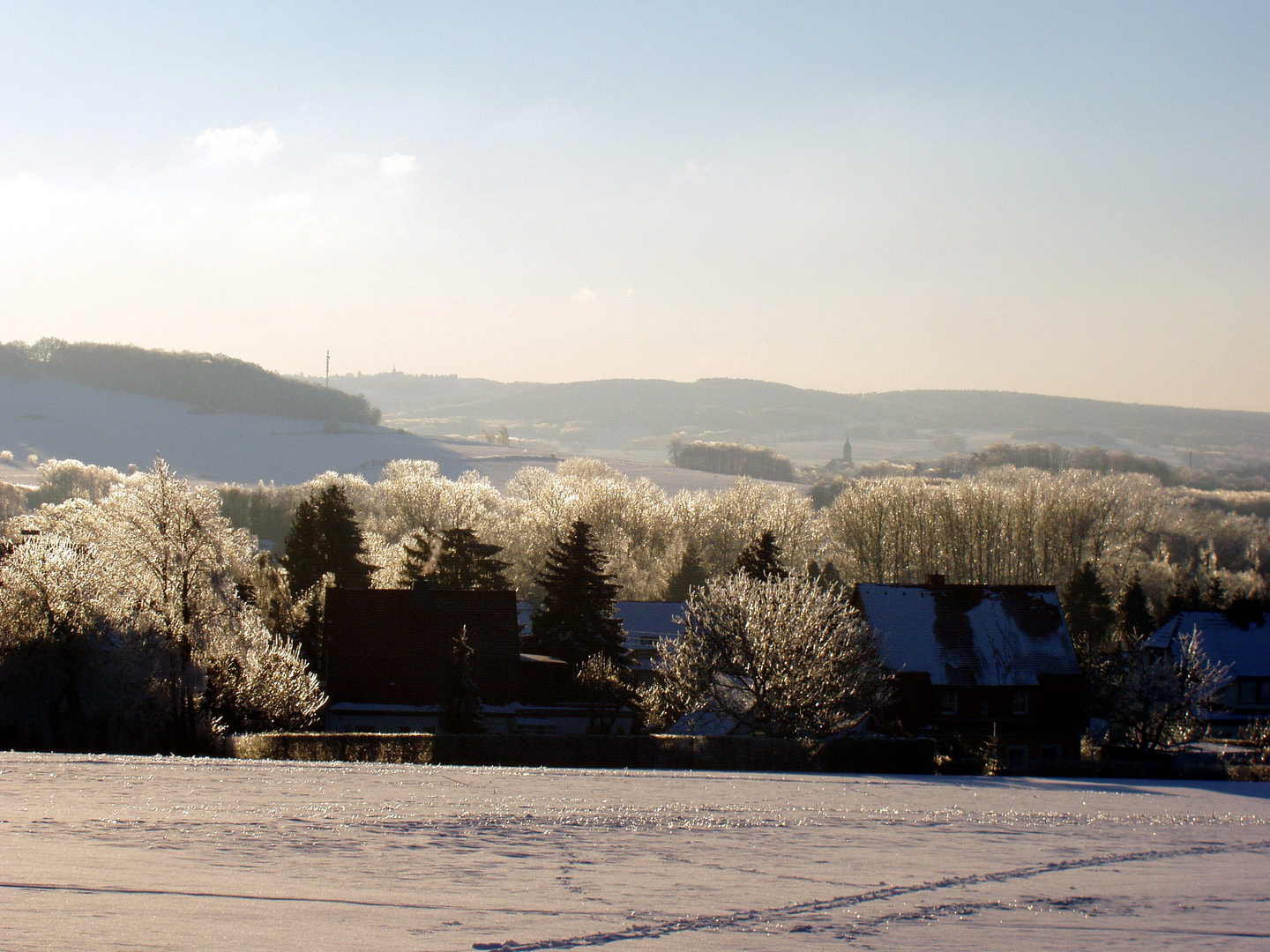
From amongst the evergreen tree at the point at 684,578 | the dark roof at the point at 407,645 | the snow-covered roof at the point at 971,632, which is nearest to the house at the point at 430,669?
the dark roof at the point at 407,645

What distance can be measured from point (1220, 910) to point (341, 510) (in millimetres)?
57126

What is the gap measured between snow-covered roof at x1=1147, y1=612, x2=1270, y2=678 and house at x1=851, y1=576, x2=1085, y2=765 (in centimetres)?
1221

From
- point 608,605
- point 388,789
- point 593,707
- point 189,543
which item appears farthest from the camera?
point 608,605

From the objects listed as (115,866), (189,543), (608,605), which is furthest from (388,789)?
(608,605)

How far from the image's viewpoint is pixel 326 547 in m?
61.4

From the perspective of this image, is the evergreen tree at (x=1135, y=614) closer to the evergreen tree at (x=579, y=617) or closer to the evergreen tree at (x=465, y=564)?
the evergreen tree at (x=579, y=617)

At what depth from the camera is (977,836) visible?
13.2m

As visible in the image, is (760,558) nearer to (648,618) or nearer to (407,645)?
(648,618)

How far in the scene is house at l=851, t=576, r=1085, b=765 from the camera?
44150 millimetres

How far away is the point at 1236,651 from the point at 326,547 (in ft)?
149

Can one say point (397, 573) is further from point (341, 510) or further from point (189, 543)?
point (189, 543)

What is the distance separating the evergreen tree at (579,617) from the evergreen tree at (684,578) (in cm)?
2708

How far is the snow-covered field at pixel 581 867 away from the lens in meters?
7.54

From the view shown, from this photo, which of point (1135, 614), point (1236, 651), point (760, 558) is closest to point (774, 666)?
point (760, 558)
